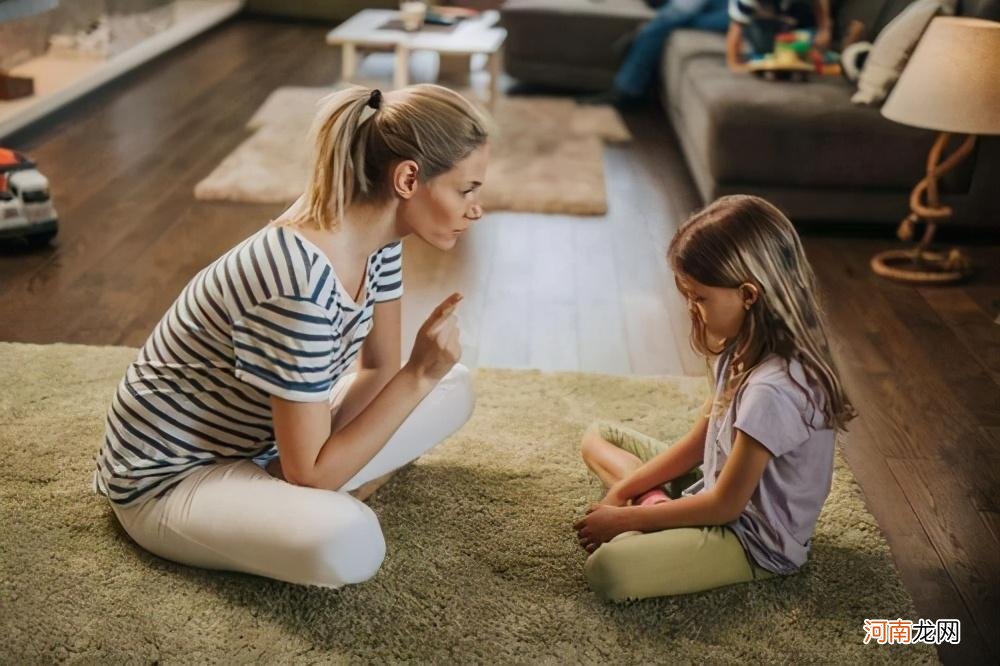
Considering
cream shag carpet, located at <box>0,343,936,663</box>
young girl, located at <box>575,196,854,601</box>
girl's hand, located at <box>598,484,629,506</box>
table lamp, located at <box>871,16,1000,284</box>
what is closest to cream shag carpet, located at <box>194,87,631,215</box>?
table lamp, located at <box>871,16,1000,284</box>

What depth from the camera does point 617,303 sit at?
2.99m

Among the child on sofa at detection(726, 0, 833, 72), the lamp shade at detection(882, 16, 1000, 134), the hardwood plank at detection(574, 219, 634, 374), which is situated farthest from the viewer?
the child on sofa at detection(726, 0, 833, 72)

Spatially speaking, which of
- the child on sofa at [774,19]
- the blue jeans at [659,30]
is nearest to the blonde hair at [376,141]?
the child on sofa at [774,19]

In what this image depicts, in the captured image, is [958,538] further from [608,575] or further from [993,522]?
[608,575]

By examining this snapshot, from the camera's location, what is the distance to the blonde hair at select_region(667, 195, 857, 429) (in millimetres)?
1577

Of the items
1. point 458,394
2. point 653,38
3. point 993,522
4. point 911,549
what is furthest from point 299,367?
point 653,38

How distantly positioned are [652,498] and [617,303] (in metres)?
1.20

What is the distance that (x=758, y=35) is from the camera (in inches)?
175

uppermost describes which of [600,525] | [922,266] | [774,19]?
[774,19]

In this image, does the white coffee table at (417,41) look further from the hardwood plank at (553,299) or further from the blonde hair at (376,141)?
the blonde hair at (376,141)

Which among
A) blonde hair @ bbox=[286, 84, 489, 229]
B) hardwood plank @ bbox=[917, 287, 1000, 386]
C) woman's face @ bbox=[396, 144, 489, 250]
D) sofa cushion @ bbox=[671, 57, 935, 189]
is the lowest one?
hardwood plank @ bbox=[917, 287, 1000, 386]

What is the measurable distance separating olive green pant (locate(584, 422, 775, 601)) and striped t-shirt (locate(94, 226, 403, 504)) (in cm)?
53

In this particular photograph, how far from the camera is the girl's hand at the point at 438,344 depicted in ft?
5.32

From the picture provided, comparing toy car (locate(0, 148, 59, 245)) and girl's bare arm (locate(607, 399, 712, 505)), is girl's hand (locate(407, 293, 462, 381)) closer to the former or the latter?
girl's bare arm (locate(607, 399, 712, 505))
